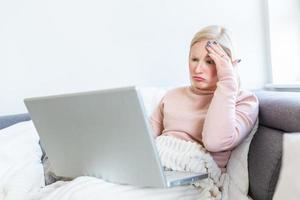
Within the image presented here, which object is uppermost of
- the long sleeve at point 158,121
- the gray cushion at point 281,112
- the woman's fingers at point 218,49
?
the woman's fingers at point 218,49

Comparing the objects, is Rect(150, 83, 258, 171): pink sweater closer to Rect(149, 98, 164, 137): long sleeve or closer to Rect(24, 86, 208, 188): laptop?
Rect(149, 98, 164, 137): long sleeve

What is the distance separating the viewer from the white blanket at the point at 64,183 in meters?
0.88

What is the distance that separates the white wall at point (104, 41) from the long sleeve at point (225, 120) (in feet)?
2.33

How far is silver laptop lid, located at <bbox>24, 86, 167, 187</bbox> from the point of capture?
780mm

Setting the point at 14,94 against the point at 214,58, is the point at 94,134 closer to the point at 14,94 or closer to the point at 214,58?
the point at 214,58

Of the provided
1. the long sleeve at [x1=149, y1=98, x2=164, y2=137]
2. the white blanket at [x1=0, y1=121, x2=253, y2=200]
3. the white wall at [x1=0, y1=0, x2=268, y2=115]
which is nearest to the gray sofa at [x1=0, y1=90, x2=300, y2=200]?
the white blanket at [x1=0, y1=121, x2=253, y2=200]

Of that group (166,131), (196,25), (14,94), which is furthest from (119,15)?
(166,131)

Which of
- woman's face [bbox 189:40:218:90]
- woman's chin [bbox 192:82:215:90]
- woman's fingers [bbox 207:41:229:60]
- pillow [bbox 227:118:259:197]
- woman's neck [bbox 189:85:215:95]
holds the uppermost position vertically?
woman's fingers [bbox 207:41:229:60]

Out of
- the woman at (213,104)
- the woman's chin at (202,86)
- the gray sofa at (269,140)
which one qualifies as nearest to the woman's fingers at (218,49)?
the woman at (213,104)

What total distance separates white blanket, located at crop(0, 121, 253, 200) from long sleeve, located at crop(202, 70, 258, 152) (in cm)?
7

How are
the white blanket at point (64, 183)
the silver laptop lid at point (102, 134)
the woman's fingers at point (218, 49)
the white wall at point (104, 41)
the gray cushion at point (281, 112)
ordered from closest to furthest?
the silver laptop lid at point (102, 134)
the white blanket at point (64, 183)
the gray cushion at point (281, 112)
the woman's fingers at point (218, 49)
the white wall at point (104, 41)

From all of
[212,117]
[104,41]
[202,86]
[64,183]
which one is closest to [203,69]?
[202,86]

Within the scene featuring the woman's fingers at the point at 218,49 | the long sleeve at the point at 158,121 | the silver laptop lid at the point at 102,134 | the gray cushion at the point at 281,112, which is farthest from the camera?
the long sleeve at the point at 158,121

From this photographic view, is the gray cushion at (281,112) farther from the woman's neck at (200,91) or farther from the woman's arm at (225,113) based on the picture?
the woman's neck at (200,91)
